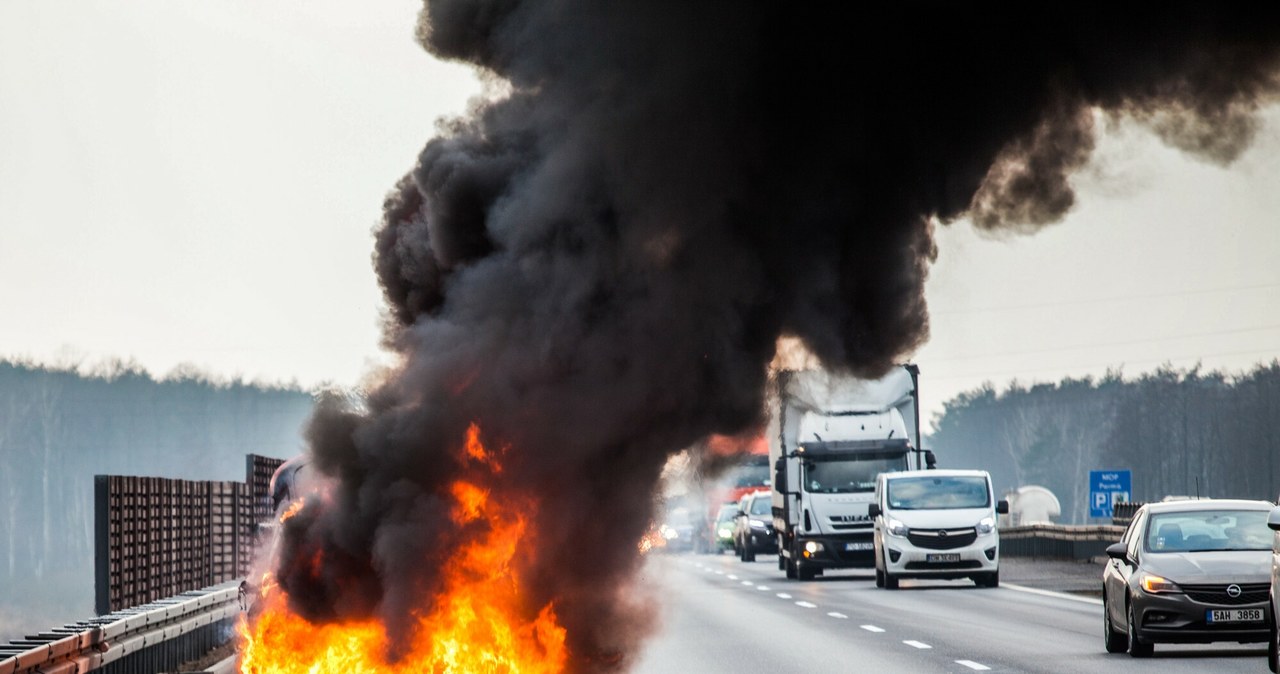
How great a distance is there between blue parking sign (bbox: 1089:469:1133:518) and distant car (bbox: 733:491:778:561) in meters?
12.0

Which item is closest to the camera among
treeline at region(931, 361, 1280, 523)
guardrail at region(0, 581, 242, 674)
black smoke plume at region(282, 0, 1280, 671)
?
guardrail at region(0, 581, 242, 674)

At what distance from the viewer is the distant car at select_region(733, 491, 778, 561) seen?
57250 mm

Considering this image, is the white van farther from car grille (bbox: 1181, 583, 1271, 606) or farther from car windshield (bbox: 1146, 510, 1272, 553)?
car grille (bbox: 1181, 583, 1271, 606)

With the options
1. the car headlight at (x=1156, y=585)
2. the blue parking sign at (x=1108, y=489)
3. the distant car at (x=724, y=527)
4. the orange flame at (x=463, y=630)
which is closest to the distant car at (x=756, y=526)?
the blue parking sign at (x=1108, y=489)

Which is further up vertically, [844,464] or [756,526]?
[844,464]

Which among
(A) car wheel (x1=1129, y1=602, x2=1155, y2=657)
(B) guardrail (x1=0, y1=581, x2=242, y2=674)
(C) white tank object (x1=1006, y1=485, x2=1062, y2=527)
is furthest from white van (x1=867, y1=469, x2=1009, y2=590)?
(C) white tank object (x1=1006, y1=485, x2=1062, y2=527)

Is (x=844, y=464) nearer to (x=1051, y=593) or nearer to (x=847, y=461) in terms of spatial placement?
(x=847, y=461)

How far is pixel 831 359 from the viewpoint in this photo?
1644cm

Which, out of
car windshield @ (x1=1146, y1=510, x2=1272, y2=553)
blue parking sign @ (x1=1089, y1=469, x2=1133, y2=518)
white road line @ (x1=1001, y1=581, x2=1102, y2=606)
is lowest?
white road line @ (x1=1001, y1=581, x2=1102, y2=606)

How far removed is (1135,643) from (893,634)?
189 inches

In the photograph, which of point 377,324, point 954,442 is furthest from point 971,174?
point 954,442

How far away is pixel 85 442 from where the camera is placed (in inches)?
4934

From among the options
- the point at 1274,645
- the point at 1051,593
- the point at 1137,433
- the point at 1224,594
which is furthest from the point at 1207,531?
the point at 1137,433

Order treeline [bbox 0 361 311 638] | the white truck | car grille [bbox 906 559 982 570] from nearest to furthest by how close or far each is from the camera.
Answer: car grille [bbox 906 559 982 570] < the white truck < treeline [bbox 0 361 311 638]
